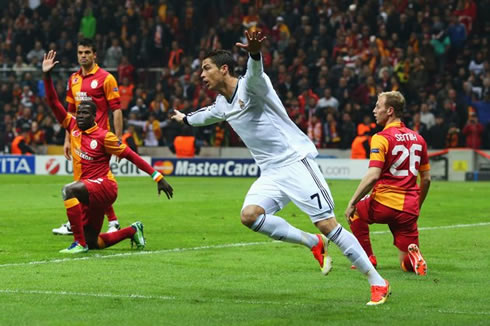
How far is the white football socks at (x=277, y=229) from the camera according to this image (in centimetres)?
884

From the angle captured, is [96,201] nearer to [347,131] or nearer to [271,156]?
[271,156]

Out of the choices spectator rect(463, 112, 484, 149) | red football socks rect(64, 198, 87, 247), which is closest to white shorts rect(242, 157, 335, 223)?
red football socks rect(64, 198, 87, 247)

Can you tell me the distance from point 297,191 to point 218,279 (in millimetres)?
1558

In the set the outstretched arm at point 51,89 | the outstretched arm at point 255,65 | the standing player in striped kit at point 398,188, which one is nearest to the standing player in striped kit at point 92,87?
the outstretched arm at point 51,89

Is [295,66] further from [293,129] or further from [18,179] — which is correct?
[293,129]

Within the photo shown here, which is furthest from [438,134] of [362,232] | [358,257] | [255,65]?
[255,65]

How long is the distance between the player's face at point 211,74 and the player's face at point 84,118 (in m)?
3.82

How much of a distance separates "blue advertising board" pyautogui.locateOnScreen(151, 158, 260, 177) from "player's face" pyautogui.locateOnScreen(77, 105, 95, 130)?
16.7 m

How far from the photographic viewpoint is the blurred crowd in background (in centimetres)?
2972

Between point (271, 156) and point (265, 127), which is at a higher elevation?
point (265, 127)

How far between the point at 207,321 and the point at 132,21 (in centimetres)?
2918

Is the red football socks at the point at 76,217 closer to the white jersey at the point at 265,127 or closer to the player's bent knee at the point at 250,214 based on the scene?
the white jersey at the point at 265,127

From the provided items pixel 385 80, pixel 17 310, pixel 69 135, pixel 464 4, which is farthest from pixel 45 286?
Result: pixel 464 4

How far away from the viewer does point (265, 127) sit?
883 cm
